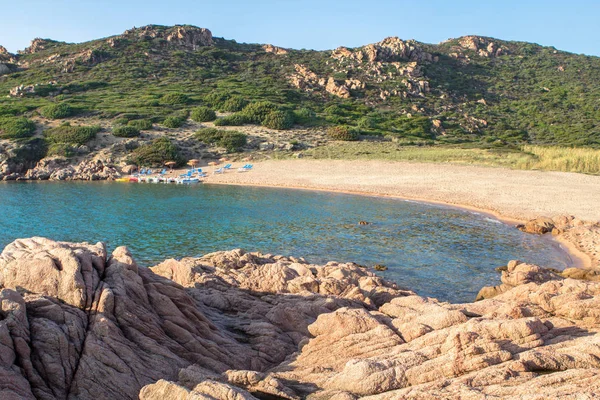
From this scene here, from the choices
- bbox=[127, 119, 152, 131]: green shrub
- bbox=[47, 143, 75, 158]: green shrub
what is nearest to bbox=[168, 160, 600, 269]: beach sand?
bbox=[127, 119, 152, 131]: green shrub

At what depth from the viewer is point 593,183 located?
133 feet

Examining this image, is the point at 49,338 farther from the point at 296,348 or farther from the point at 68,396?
the point at 296,348

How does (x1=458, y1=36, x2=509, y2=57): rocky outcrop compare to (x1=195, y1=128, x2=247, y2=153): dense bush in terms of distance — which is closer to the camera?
(x1=195, y1=128, x2=247, y2=153): dense bush

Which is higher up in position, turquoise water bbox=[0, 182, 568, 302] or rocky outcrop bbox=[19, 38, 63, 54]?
rocky outcrop bbox=[19, 38, 63, 54]

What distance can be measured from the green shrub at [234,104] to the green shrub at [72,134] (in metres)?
20.8

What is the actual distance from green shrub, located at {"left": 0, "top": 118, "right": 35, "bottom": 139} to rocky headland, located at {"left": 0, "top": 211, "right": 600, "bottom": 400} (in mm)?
54562

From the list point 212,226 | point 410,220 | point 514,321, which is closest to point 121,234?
point 212,226

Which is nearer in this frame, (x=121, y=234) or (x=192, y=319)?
(x=192, y=319)

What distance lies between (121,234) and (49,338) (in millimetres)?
19066

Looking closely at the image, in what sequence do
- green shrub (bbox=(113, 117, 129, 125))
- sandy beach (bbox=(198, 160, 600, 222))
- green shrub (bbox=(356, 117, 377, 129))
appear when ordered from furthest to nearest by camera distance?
green shrub (bbox=(356, 117, 377, 129))
green shrub (bbox=(113, 117, 129, 125))
sandy beach (bbox=(198, 160, 600, 222))

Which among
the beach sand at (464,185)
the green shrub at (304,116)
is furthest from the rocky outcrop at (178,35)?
the beach sand at (464,185)

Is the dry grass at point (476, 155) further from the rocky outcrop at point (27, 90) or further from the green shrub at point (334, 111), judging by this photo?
the rocky outcrop at point (27, 90)

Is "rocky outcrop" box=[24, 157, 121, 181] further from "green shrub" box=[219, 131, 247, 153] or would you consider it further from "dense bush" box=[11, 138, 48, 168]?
"green shrub" box=[219, 131, 247, 153]

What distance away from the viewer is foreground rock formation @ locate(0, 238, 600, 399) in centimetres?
779
